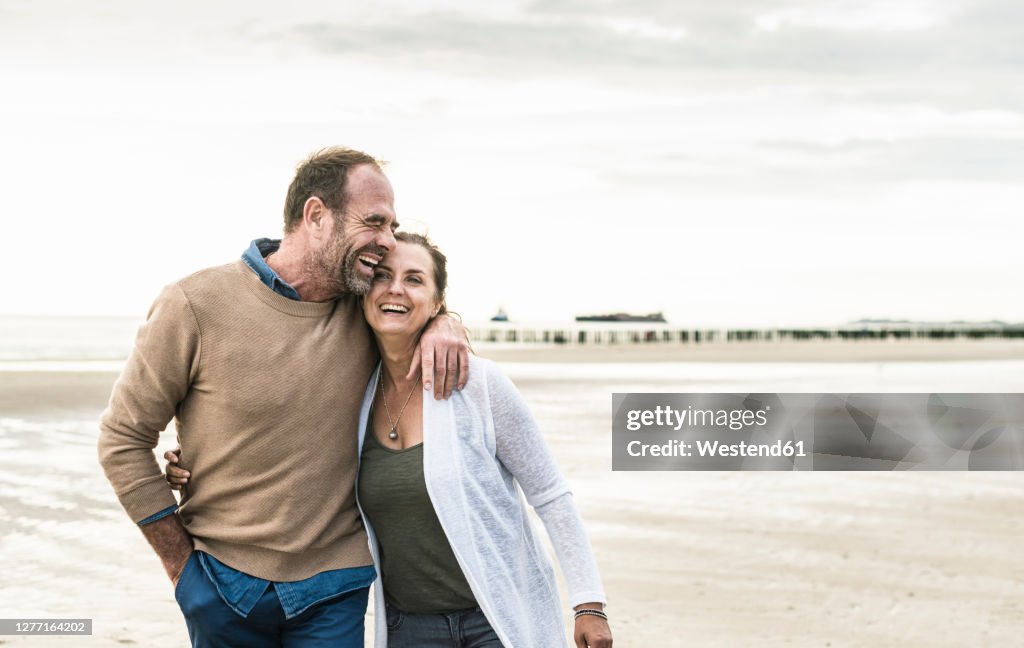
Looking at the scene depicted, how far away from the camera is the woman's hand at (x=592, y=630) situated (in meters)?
3.46

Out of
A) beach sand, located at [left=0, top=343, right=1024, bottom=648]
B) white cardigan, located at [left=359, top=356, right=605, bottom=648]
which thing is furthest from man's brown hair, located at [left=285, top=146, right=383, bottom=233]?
beach sand, located at [left=0, top=343, right=1024, bottom=648]

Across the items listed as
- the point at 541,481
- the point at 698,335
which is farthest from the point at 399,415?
the point at 698,335

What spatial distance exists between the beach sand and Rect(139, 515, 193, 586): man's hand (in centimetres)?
321

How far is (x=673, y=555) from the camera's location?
853cm

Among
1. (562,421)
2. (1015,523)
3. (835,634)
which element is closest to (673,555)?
(835,634)

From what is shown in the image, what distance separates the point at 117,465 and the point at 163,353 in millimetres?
426

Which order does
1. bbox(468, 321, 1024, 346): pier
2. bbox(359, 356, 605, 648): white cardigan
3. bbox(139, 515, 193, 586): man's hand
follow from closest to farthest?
bbox(359, 356, 605, 648): white cardigan < bbox(139, 515, 193, 586): man's hand < bbox(468, 321, 1024, 346): pier

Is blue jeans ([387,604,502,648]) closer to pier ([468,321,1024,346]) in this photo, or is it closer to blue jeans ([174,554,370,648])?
blue jeans ([174,554,370,648])

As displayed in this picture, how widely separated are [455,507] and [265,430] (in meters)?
0.67

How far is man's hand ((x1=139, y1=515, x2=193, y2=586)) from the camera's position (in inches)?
135

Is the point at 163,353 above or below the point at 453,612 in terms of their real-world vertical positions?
above

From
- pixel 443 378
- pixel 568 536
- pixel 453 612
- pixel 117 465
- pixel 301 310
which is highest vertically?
pixel 301 310

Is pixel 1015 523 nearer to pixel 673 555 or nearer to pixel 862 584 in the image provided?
pixel 862 584

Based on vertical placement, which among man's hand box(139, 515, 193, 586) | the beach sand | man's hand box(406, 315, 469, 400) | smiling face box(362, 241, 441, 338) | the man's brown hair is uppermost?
the man's brown hair
